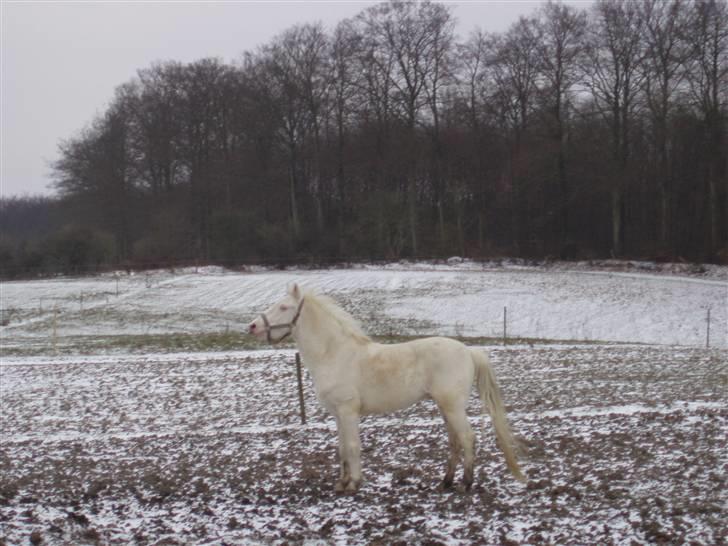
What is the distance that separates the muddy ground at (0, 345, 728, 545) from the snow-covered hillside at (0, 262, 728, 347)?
13648 mm

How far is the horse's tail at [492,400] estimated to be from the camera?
24.6 feet

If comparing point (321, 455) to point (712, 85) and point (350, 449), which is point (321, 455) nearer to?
point (350, 449)

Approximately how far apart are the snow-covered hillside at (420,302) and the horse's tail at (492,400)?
19.8m

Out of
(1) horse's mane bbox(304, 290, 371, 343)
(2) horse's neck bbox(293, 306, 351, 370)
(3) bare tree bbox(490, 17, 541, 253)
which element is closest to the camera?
(2) horse's neck bbox(293, 306, 351, 370)

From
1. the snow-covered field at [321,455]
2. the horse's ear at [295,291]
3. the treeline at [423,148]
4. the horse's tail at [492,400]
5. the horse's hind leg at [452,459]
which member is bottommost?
the snow-covered field at [321,455]

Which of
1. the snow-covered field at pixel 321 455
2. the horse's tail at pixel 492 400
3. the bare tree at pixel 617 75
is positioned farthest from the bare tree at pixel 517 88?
the horse's tail at pixel 492 400

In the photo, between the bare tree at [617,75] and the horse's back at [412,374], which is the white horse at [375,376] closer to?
the horse's back at [412,374]

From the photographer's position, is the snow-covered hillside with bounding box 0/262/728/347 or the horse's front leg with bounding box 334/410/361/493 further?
the snow-covered hillside with bounding box 0/262/728/347

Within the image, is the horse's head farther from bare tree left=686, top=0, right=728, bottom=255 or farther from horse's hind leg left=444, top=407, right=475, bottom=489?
bare tree left=686, top=0, right=728, bottom=255

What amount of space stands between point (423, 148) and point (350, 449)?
47204mm

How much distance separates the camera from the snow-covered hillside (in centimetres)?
2969

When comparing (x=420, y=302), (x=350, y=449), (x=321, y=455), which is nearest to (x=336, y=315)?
(x=350, y=449)

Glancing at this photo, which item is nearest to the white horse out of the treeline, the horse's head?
the horse's head

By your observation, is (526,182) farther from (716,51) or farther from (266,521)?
(266,521)
